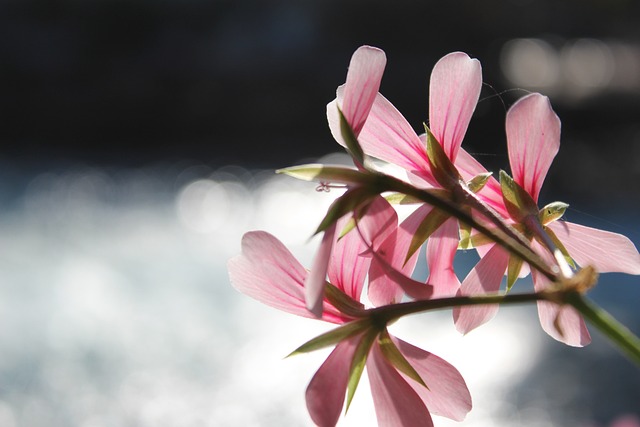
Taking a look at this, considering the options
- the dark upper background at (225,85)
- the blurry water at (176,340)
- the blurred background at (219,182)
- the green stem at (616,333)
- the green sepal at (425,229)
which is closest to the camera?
the green stem at (616,333)

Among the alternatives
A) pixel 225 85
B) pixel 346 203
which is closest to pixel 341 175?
pixel 346 203

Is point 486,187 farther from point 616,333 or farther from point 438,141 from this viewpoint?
point 616,333

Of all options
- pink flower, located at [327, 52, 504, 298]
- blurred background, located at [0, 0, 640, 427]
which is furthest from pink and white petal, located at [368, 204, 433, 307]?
blurred background, located at [0, 0, 640, 427]

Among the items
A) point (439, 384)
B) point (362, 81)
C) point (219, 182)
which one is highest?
point (362, 81)

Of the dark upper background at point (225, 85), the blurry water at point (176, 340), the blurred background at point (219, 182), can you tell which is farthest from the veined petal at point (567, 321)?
the dark upper background at point (225, 85)

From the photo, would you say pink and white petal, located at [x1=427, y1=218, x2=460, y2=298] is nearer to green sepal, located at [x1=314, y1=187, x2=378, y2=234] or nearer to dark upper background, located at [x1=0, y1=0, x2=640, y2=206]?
green sepal, located at [x1=314, y1=187, x2=378, y2=234]

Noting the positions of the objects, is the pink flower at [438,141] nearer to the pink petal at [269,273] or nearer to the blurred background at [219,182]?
the pink petal at [269,273]
